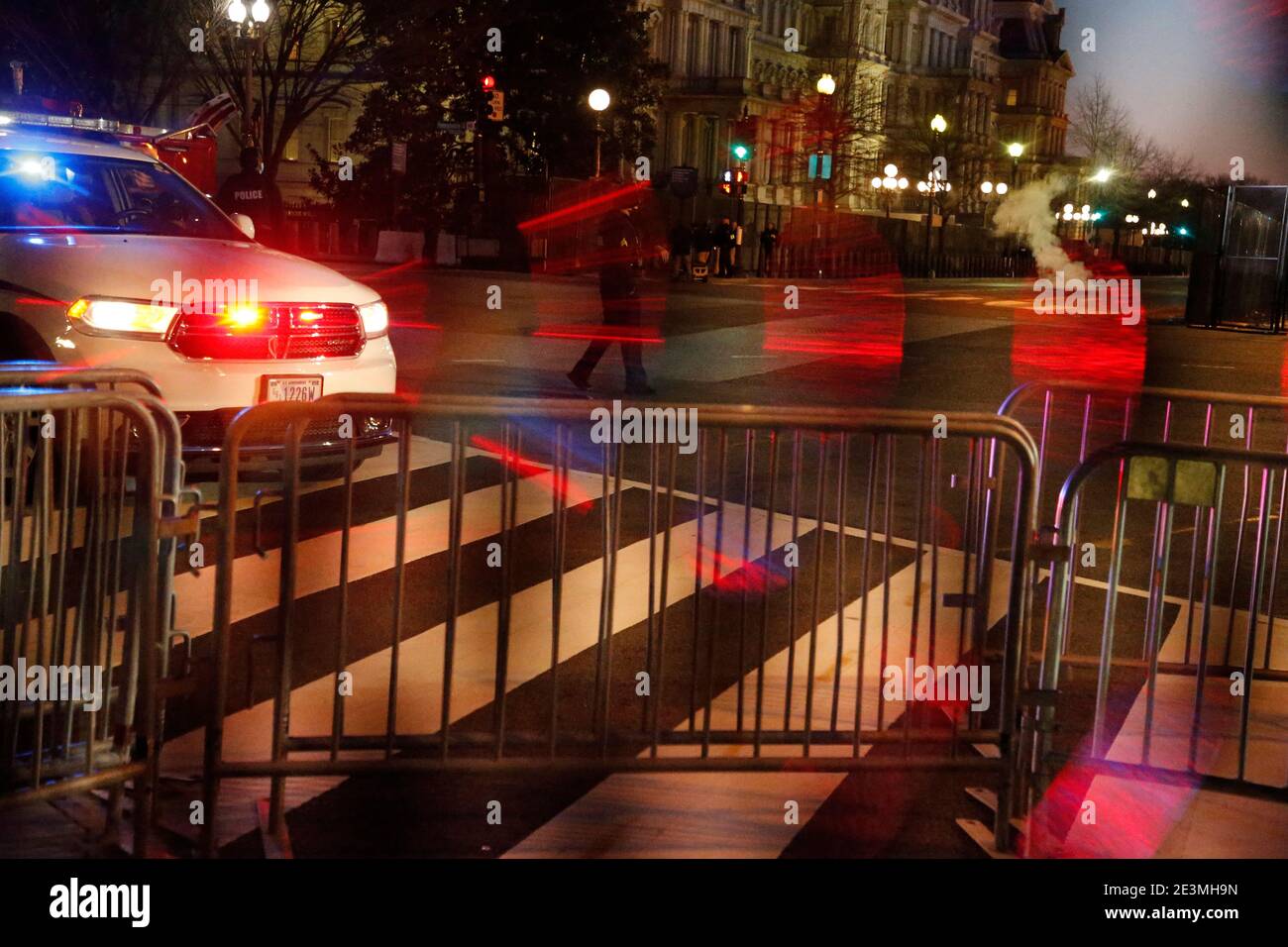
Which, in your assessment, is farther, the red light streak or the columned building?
the columned building

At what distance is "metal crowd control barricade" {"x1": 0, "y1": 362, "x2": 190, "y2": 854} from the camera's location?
4.43 meters

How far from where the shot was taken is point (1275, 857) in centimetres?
469

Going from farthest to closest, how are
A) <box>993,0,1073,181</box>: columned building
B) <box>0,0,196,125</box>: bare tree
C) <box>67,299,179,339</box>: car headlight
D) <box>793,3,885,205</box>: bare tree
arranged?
A: <box>993,0,1073,181</box>: columned building < <box>793,3,885,205</box>: bare tree < <box>0,0,196,125</box>: bare tree < <box>67,299,179,339</box>: car headlight

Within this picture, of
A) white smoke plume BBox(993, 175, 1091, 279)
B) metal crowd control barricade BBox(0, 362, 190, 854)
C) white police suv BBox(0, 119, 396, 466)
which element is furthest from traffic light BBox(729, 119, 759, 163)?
white smoke plume BBox(993, 175, 1091, 279)

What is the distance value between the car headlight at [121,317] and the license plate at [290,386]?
0.59m

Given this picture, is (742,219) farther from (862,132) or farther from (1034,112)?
(1034,112)

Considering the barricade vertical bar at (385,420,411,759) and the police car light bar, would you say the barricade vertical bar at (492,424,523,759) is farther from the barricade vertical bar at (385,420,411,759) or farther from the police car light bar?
the police car light bar

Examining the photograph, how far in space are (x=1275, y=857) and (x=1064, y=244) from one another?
11711cm

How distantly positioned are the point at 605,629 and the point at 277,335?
446cm

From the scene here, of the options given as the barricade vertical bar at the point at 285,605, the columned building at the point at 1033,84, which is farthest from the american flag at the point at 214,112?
the columned building at the point at 1033,84

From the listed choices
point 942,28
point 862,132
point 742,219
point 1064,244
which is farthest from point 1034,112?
point 742,219

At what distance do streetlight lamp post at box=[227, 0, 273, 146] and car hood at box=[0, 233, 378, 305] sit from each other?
1995cm

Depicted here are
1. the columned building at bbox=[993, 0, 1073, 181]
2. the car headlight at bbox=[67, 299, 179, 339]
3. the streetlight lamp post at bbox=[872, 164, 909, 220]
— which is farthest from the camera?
the columned building at bbox=[993, 0, 1073, 181]

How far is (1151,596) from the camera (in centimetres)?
541
